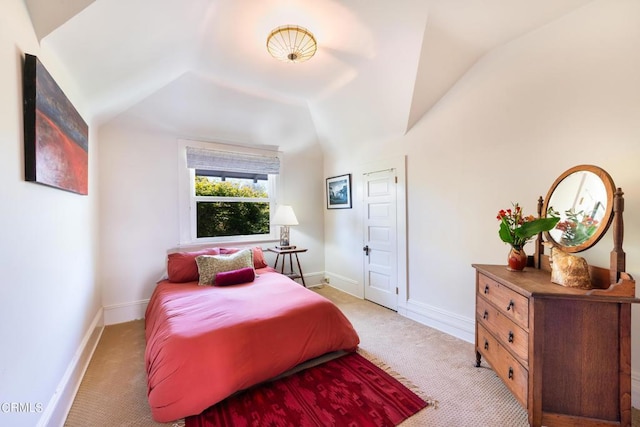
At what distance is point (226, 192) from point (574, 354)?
3794mm

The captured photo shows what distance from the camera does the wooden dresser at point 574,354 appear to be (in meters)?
1.36

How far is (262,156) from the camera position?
157 inches

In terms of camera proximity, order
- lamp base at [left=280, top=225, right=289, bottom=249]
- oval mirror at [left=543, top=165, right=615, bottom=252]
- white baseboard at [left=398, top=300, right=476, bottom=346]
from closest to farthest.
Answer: oval mirror at [left=543, top=165, right=615, bottom=252], white baseboard at [left=398, top=300, right=476, bottom=346], lamp base at [left=280, top=225, right=289, bottom=249]

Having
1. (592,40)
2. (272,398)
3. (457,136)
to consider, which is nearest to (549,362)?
(272,398)

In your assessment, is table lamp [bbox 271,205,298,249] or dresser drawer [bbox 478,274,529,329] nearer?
dresser drawer [bbox 478,274,529,329]

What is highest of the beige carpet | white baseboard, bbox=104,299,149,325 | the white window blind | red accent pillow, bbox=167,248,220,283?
the white window blind

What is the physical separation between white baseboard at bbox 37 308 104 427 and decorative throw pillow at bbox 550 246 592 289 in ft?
9.42

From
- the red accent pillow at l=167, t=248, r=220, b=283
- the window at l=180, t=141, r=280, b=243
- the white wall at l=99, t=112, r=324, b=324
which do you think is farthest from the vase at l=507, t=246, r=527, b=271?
the white wall at l=99, t=112, r=324, b=324

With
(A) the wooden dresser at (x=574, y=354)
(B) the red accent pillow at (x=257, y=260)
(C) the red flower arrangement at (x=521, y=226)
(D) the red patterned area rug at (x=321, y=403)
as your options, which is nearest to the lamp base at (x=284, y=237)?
(B) the red accent pillow at (x=257, y=260)

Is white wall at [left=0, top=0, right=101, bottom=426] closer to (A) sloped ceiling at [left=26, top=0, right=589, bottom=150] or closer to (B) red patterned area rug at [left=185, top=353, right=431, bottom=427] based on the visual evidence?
(A) sloped ceiling at [left=26, top=0, right=589, bottom=150]

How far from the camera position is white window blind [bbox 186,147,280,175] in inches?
137

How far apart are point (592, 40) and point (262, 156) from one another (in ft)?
11.6

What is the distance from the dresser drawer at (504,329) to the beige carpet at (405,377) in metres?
0.40

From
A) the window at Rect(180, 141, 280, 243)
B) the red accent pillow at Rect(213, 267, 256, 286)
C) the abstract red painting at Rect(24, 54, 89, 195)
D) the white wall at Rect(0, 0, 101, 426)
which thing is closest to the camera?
the white wall at Rect(0, 0, 101, 426)
